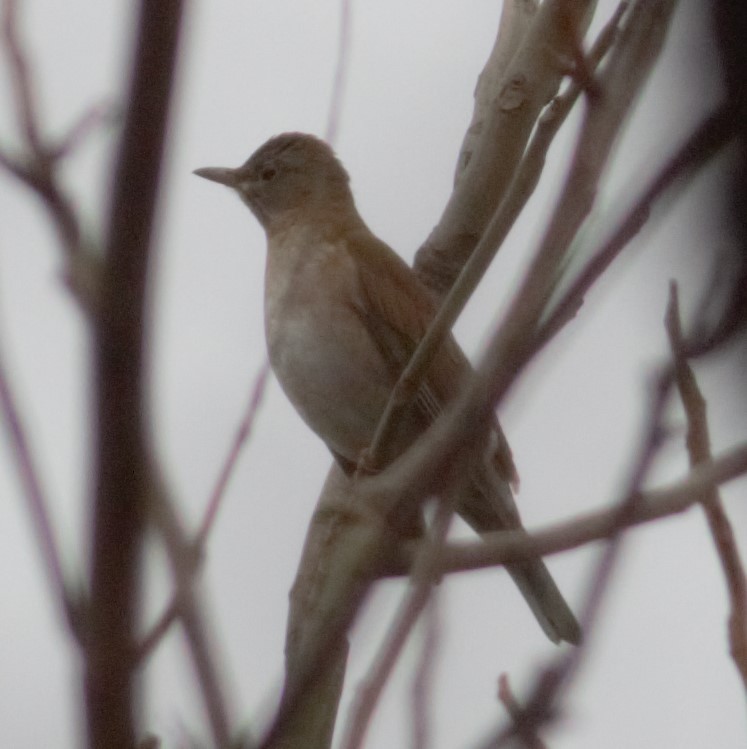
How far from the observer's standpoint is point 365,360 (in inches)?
251

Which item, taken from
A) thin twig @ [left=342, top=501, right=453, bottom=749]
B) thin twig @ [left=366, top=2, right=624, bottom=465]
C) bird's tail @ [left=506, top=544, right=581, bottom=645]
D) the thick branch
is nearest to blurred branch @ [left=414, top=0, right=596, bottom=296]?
bird's tail @ [left=506, top=544, right=581, bottom=645]

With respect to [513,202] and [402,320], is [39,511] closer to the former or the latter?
[513,202]

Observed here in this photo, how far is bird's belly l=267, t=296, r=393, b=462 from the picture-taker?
6.32 m

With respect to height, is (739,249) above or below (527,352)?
above

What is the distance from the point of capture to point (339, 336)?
21.0 ft

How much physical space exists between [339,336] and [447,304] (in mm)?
3339

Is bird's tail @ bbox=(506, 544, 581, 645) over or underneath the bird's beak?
underneath

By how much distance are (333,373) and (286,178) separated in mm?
2095

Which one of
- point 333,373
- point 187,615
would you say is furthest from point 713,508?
point 333,373

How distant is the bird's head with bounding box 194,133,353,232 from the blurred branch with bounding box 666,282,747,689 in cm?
562

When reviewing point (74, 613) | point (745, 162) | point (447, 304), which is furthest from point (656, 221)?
point (447, 304)

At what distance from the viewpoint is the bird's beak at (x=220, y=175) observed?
25.9 ft

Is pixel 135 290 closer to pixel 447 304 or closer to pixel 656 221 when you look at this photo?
pixel 656 221

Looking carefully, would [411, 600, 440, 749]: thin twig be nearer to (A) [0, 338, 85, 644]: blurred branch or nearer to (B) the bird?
(A) [0, 338, 85, 644]: blurred branch
